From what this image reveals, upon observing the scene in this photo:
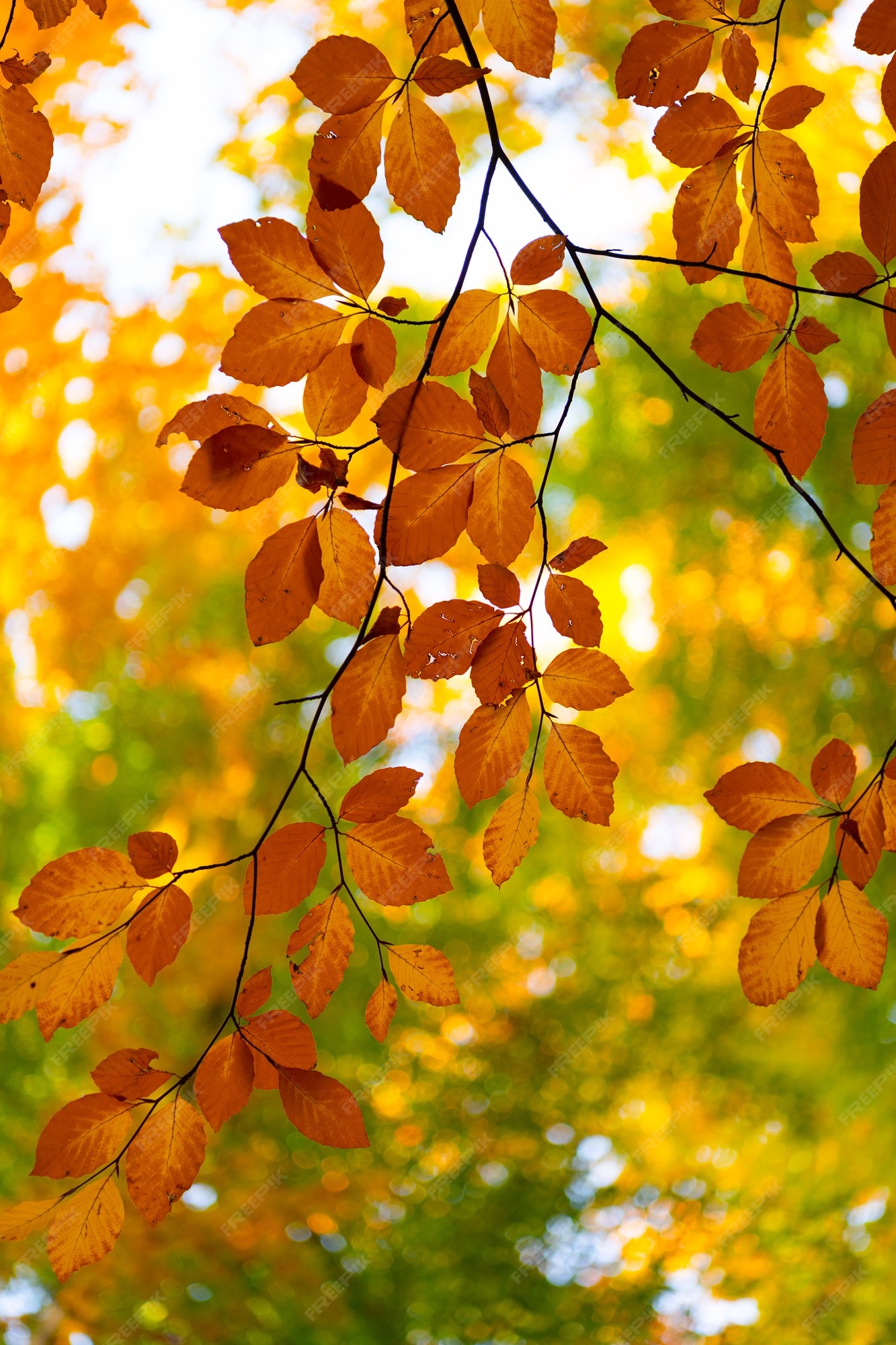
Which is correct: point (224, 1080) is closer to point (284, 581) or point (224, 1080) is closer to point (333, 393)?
point (284, 581)

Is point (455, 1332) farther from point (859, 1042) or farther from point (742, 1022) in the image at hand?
point (859, 1042)

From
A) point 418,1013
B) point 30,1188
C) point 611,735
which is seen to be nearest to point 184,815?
point 418,1013

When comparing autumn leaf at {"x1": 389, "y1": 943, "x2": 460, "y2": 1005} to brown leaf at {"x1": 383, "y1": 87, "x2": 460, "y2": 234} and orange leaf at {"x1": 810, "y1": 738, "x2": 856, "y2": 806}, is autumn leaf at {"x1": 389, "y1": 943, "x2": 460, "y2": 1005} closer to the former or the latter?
orange leaf at {"x1": 810, "y1": 738, "x2": 856, "y2": 806}

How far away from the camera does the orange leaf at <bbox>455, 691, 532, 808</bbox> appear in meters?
0.52

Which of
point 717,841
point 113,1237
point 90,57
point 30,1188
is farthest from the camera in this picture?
point 717,841

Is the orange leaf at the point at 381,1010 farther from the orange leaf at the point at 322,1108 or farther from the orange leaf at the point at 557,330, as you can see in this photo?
the orange leaf at the point at 557,330

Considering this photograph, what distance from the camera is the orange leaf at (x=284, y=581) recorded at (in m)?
0.48

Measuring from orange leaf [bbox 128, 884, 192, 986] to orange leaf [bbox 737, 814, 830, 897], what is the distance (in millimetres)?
317

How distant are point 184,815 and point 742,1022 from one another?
1803 mm

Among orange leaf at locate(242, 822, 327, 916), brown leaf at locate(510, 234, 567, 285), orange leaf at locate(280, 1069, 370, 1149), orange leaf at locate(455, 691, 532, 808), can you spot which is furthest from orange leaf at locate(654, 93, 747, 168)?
orange leaf at locate(280, 1069, 370, 1149)

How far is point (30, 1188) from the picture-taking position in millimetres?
2604

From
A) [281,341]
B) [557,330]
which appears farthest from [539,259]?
[281,341]

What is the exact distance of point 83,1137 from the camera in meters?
0.48

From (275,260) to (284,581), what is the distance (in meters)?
0.16
